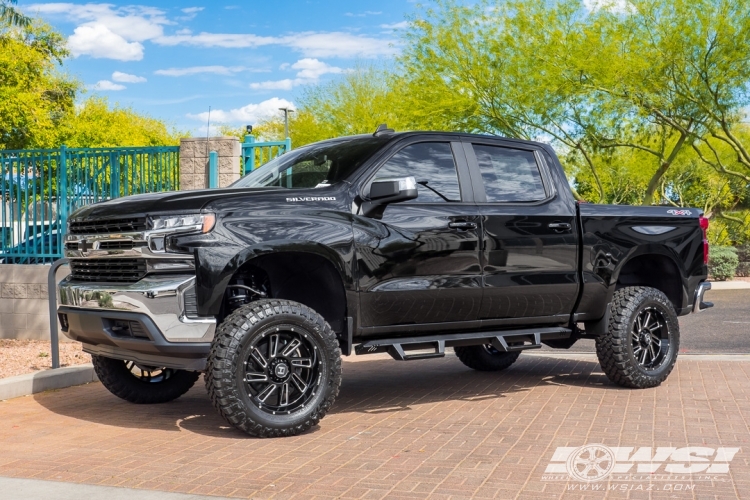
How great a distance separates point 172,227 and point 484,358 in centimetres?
464

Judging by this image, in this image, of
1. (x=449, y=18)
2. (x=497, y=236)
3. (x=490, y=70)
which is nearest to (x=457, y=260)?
(x=497, y=236)

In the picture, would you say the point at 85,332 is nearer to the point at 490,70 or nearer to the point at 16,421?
the point at 16,421

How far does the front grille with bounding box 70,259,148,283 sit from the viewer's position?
21.2 feet

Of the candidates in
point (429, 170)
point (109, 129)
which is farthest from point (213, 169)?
point (109, 129)

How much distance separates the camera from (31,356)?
37.1ft

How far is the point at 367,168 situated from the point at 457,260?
102cm

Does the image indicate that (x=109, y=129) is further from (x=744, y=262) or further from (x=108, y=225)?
(x=108, y=225)

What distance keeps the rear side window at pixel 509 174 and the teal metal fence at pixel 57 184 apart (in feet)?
20.7

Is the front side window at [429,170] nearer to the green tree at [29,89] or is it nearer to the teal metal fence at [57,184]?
the teal metal fence at [57,184]

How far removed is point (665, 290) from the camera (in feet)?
30.9

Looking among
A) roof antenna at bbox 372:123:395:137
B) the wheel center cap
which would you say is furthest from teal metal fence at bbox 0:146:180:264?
the wheel center cap


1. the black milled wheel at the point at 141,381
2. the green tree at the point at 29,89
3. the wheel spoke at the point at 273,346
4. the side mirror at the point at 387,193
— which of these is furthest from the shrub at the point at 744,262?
the wheel spoke at the point at 273,346

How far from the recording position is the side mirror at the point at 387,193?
22.2ft

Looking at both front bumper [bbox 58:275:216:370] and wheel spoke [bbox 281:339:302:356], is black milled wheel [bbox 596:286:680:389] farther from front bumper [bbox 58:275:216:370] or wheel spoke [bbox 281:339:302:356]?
front bumper [bbox 58:275:216:370]
